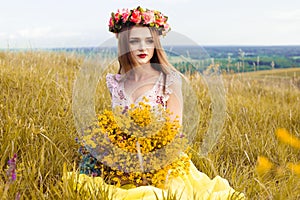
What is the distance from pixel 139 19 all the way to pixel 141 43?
15cm

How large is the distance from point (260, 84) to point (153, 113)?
3.82m

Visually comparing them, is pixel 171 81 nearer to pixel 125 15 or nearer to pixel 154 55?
pixel 154 55

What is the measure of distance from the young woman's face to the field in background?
75 cm

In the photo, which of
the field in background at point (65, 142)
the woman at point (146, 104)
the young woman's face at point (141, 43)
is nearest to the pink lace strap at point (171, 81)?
the woman at point (146, 104)

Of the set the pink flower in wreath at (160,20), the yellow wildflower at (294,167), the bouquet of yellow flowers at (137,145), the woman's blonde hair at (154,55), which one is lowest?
the yellow wildflower at (294,167)

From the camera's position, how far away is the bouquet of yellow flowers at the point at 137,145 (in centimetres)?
209

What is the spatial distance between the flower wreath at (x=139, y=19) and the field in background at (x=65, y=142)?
0.82m

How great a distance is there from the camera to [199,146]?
2840 mm

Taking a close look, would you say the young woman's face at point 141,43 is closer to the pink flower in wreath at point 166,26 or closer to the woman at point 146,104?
the woman at point 146,104

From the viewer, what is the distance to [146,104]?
87.7 inches

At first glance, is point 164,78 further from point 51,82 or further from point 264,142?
point 51,82

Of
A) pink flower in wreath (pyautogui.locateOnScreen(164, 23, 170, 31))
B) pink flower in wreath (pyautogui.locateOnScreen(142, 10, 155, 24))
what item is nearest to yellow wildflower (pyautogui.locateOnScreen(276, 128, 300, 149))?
pink flower in wreath (pyautogui.locateOnScreen(164, 23, 170, 31))

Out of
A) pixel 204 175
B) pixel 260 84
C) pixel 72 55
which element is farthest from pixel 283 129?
pixel 72 55

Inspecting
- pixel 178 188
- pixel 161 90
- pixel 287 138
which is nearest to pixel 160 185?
pixel 178 188
